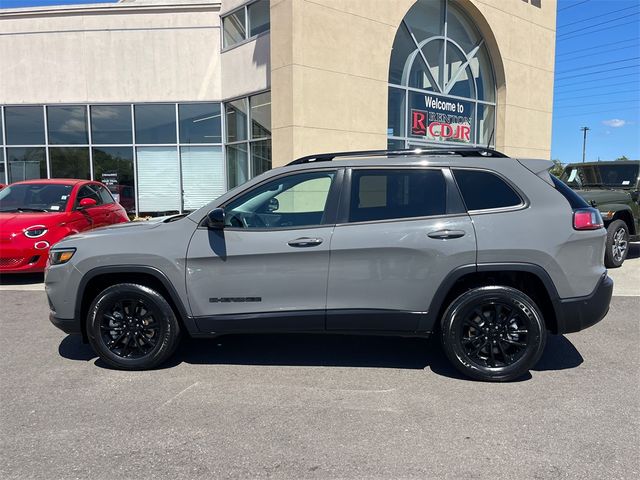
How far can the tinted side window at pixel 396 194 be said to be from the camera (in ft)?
12.5

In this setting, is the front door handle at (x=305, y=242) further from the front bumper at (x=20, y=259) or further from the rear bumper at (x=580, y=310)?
the front bumper at (x=20, y=259)

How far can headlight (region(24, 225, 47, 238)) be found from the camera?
7184 millimetres

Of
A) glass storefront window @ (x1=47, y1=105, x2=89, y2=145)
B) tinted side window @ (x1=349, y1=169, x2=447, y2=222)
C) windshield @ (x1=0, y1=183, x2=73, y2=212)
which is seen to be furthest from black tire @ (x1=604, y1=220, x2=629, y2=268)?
glass storefront window @ (x1=47, y1=105, x2=89, y2=145)

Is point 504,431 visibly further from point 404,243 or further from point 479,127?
point 479,127

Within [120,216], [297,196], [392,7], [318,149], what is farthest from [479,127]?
[297,196]

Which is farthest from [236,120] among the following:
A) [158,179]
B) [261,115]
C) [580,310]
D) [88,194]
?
[580,310]

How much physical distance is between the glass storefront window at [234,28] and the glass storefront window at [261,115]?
1962 millimetres

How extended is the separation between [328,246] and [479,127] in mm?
13996

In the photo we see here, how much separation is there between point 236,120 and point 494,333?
11.7 m

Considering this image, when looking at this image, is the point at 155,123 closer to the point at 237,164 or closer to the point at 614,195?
the point at 237,164

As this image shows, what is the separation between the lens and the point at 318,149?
11375 millimetres

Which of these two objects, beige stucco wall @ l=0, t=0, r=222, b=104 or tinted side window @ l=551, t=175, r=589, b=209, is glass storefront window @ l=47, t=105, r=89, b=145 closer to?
beige stucco wall @ l=0, t=0, r=222, b=104

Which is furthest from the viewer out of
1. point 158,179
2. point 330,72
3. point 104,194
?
point 158,179

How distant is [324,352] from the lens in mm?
4473
